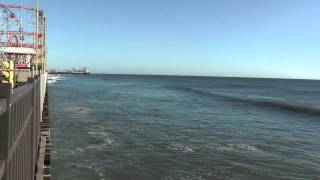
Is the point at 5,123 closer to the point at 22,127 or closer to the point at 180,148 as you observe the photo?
the point at 22,127

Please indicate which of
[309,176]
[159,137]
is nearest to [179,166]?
[309,176]

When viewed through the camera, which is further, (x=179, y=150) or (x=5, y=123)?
(x=179, y=150)

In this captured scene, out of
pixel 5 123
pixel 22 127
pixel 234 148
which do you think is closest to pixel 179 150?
pixel 234 148

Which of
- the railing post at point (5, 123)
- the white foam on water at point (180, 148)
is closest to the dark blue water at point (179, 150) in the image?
the white foam on water at point (180, 148)

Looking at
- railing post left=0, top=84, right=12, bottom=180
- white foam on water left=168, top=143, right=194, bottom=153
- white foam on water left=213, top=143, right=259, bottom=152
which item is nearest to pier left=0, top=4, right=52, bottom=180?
railing post left=0, top=84, right=12, bottom=180

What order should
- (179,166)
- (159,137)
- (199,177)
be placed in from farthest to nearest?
(159,137)
(179,166)
(199,177)

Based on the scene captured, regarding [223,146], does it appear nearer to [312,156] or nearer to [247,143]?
[247,143]

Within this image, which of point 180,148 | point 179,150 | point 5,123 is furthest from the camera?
point 180,148

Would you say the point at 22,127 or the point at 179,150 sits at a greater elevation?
the point at 22,127

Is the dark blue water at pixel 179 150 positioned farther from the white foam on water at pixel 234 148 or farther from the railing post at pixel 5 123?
the railing post at pixel 5 123

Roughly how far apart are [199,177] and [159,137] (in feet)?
30.1

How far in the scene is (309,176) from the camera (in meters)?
17.3

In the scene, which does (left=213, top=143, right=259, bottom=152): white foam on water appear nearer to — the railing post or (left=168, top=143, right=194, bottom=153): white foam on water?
(left=168, top=143, right=194, bottom=153): white foam on water

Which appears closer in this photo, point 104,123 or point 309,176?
point 309,176
